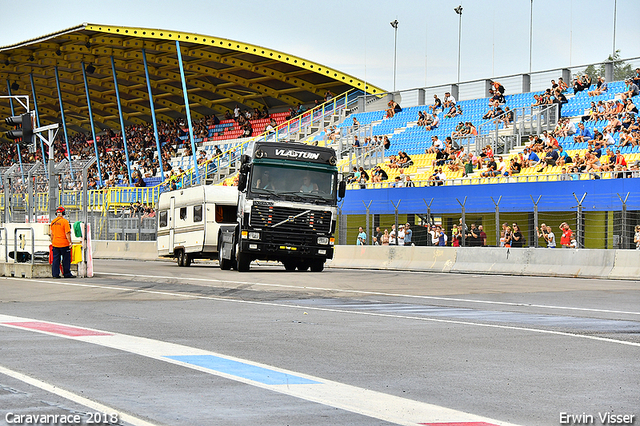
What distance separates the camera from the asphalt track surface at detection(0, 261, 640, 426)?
248 inches

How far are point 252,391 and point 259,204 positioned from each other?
19036 millimetres

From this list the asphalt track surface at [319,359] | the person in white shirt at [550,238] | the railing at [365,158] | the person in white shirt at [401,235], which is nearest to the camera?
the asphalt track surface at [319,359]

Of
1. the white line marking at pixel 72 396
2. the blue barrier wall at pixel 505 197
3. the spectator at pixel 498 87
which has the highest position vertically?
the spectator at pixel 498 87

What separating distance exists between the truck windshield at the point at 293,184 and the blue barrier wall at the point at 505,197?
16.1 ft

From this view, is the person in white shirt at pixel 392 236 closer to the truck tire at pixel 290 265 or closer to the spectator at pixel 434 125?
the truck tire at pixel 290 265

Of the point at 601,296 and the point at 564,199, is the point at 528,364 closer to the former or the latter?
the point at 601,296

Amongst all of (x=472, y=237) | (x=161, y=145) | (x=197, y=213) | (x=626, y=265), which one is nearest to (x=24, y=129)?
(x=197, y=213)

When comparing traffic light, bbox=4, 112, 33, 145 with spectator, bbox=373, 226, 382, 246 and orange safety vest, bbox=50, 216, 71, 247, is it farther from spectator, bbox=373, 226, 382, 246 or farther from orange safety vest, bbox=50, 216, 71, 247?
spectator, bbox=373, 226, 382, 246

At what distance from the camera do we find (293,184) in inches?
1032

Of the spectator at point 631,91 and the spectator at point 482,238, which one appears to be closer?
the spectator at point 482,238

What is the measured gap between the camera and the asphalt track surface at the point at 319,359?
630 centimetres

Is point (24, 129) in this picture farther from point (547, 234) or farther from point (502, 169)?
point (547, 234)

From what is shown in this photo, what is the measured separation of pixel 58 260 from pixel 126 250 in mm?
18943

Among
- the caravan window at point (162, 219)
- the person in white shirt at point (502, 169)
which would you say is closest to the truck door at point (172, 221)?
the caravan window at point (162, 219)
